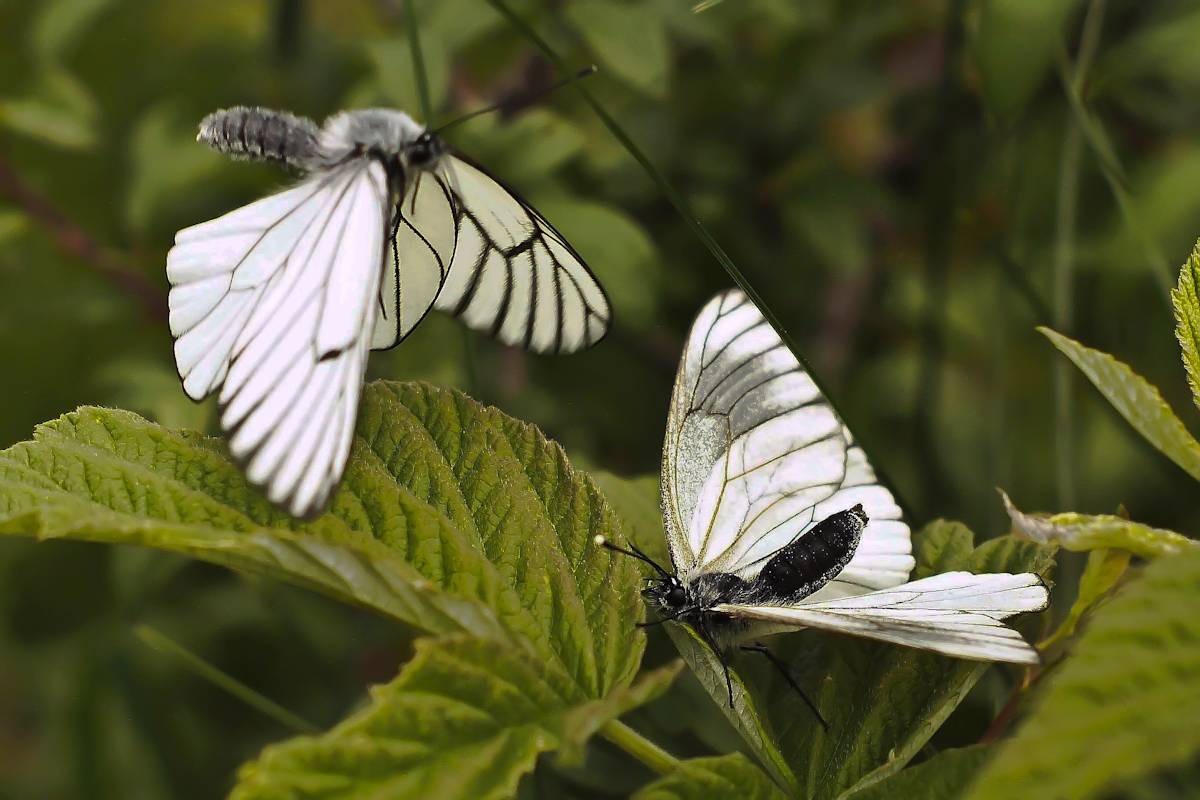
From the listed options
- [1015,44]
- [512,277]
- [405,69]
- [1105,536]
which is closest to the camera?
[1105,536]

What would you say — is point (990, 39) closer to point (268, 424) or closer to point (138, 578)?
point (268, 424)

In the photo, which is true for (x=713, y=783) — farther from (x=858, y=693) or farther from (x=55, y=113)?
(x=55, y=113)

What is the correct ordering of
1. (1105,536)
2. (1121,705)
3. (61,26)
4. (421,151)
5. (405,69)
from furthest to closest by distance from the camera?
1. (61,26)
2. (405,69)
3. (421,151)
4. (1105,536)
5. (1121,705)

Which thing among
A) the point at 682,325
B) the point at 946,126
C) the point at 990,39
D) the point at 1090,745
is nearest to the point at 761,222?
the point at 682,325

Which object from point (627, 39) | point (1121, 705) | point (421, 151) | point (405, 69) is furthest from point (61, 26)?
point (1121, 705)

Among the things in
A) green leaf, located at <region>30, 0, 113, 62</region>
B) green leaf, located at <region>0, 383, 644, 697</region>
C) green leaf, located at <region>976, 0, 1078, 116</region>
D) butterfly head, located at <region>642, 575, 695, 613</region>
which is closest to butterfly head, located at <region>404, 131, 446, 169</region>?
green leaf, located at <region>0, 383, 644, 697</region>

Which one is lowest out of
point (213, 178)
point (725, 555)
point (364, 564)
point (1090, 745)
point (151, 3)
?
point (1090, 745)
